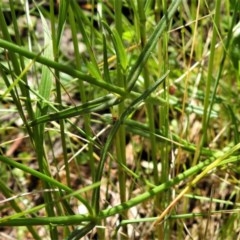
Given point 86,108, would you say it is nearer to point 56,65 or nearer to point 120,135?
point 56,65

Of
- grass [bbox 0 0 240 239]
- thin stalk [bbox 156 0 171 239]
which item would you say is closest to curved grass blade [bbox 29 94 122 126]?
grass [bbox 0 0 240 239]

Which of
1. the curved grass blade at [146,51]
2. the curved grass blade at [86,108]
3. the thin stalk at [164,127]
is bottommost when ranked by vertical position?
the thin stalk at [164,127]

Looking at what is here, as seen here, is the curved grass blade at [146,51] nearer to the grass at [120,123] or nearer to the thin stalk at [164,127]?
the grass at [120,123]

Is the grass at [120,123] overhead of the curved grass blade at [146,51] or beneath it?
beneath

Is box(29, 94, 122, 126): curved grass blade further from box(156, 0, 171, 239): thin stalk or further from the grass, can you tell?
box(156, 0, 171, 239): thin stalk

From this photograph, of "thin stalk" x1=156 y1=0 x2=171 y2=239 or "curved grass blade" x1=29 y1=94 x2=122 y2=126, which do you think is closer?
"curved grass blade" x1=29 y1=94 x2=122 y2=126

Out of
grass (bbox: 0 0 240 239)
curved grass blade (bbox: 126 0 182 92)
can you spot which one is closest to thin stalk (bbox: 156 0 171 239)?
grass (bbox: 0 0 240 239)

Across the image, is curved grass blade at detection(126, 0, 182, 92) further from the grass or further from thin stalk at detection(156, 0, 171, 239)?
thin stalk at detection(156, 0, 171, 239)

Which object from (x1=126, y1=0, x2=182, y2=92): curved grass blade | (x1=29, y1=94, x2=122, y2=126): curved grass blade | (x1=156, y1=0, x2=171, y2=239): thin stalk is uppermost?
(x1=126, y1=0, x2=182, y2=92): curved grass blade

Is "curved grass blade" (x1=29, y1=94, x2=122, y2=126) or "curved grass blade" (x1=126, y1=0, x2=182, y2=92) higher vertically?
"curved grass blade" (x1=126, y1=0, x2=182, y2=92)

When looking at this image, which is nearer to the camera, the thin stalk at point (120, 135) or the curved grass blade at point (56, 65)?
the curved grass blade at point (56, 65)

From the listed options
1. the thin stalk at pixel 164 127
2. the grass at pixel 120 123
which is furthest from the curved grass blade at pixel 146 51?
the thin stalk at pixel 164 127
